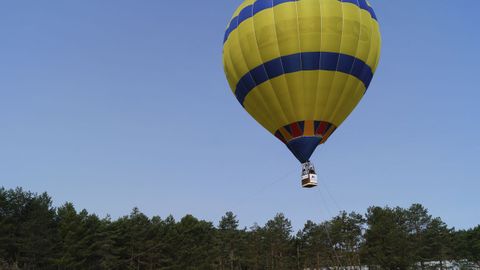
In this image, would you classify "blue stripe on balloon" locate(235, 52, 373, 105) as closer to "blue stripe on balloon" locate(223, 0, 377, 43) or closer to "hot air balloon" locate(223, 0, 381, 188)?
"hot air balloon" locate(223, 0, 381, 188)

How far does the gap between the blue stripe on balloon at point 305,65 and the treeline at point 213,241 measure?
90.6 feet

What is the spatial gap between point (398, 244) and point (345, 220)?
52.1 ft

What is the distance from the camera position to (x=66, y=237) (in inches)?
2301

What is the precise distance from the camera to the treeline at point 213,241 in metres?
58.0

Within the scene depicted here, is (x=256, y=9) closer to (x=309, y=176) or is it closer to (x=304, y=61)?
(x=304, y=61)

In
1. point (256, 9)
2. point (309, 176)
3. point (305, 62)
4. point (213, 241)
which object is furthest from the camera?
point (213, 241)

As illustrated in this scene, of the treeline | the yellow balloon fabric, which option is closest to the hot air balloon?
the yellow balloon fabric

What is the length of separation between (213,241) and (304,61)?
223ft

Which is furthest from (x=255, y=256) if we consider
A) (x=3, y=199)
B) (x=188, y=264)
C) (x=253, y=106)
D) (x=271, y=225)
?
(x=253, y=106)

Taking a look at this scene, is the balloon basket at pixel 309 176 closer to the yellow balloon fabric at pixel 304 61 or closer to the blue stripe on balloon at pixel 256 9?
the yellow balloon fabric at pixel 304 61

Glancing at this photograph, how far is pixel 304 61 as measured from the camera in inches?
847

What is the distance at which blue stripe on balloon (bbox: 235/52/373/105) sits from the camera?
2152cm

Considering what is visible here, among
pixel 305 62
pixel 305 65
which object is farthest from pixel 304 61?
pixel 305 65

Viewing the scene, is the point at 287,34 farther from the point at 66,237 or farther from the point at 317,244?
the point at 317,244
